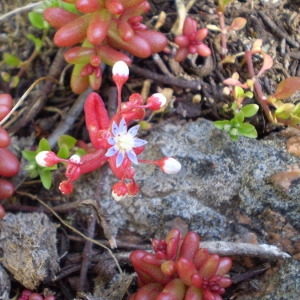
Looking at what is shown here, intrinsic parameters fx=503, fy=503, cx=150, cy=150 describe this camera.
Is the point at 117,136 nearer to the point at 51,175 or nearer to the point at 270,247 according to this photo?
the point at 51,175

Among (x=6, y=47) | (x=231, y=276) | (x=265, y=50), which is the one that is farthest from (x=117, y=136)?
(x=6, y=47)

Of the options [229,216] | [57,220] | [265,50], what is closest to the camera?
[229,216]

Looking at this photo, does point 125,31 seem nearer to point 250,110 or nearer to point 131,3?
point 131,3

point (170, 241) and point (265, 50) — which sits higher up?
point (265, 50)

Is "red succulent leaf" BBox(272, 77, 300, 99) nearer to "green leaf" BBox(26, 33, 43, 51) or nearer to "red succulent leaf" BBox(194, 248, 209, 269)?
"red succulent leaf" BBox(194, 248, 209, 269)

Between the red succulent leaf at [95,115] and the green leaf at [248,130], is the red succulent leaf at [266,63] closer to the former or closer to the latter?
the green leaf at [248,130]

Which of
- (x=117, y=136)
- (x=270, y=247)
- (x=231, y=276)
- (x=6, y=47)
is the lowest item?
(x=231, y=276)

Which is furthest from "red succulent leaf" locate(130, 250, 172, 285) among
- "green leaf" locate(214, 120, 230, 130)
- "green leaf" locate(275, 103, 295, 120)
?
"green leaf" locate(275, 103, 295, 120)

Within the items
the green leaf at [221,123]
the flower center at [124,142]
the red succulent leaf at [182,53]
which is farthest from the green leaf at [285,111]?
the flower center at [124,142]

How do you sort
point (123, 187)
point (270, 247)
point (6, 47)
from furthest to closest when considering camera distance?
point (6, 47) → point (270, 247) → point (123, 187)
